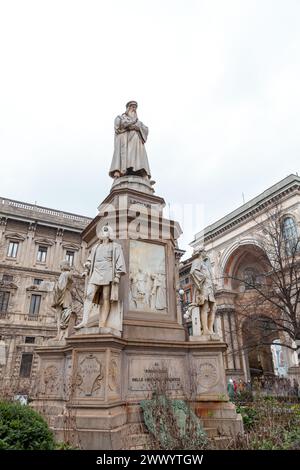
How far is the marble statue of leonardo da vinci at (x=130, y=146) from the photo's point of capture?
1009cm

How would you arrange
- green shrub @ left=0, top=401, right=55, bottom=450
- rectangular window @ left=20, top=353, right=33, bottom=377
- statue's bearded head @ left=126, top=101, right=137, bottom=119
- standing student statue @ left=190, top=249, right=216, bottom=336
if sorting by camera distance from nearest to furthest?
green shrub @ left=0, top=401, right=55, bottom=450, standing student statue @ left=190, top=249, right=216, bottom=336, statue's bearded head @ left=126, top=101, right=137, bottom=119, rectangular window @ left=20, top=353, right=33, bottom=377

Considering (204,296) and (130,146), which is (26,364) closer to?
(130,146)

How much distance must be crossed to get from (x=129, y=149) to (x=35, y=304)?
1009 inches

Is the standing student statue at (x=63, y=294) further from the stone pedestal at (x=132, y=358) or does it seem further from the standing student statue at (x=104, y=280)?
the standing student statue at (x=104, y=280)

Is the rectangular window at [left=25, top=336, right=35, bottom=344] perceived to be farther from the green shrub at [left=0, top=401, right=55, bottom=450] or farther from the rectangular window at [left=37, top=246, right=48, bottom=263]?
the green shrub at [left=0, top=401, right=55, bottom=450]

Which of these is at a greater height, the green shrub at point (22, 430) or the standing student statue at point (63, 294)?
the standing student statue at point (63, 294)

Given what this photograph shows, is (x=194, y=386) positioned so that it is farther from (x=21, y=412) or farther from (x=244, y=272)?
(x=244, y=272)

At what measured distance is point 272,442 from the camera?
4.05 metres

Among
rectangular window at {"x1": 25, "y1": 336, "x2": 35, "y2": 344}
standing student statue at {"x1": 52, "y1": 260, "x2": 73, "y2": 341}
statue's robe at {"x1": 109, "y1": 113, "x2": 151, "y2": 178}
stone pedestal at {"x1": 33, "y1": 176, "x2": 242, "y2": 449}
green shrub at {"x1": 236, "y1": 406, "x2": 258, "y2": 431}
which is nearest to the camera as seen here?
stone pedestal at {"x1": 33, "y1": 176, "x2": 242, "y2": 449}

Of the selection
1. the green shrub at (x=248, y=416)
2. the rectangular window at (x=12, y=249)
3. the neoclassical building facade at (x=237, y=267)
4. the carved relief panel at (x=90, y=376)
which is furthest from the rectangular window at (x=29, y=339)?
the carved relief panel at (x=90, y=376)

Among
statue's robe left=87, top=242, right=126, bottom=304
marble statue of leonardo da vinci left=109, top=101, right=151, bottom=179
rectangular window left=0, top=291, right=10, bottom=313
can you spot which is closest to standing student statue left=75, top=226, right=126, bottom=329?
statue's robe left=87, top=242, right=126, bottom=304

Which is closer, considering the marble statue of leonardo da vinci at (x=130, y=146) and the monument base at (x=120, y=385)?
the monument base at (x=120, y=385)

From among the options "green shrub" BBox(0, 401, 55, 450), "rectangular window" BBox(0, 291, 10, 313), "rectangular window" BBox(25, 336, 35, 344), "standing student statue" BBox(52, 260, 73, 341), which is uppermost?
"rectangular window" BBox(0, 291, 10, 313)

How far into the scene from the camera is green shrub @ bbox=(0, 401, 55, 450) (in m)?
3.38
